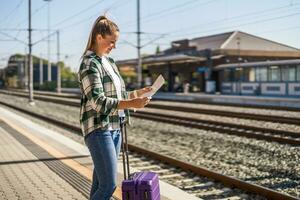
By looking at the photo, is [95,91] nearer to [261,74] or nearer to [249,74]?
[261,74]

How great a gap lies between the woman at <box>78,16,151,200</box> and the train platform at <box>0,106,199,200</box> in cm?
234

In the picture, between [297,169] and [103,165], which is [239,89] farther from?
[103,165]

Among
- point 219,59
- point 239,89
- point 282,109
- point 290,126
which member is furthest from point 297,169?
point 219,59

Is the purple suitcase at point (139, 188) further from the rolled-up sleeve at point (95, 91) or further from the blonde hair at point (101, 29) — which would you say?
the blonde hair at point (101, 29)

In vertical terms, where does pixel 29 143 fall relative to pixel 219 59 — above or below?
below

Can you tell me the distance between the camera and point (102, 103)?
3148mm

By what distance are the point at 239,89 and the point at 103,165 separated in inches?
1438

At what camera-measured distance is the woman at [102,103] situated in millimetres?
3201

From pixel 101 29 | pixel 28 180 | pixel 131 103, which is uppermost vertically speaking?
pixel 101 29

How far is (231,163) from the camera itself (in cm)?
940

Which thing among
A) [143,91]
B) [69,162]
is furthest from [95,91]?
[69,162]

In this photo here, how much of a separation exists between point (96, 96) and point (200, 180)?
485cm

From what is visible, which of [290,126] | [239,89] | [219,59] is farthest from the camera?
[219,59]

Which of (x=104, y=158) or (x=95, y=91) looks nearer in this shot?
(x=95, y=91)
